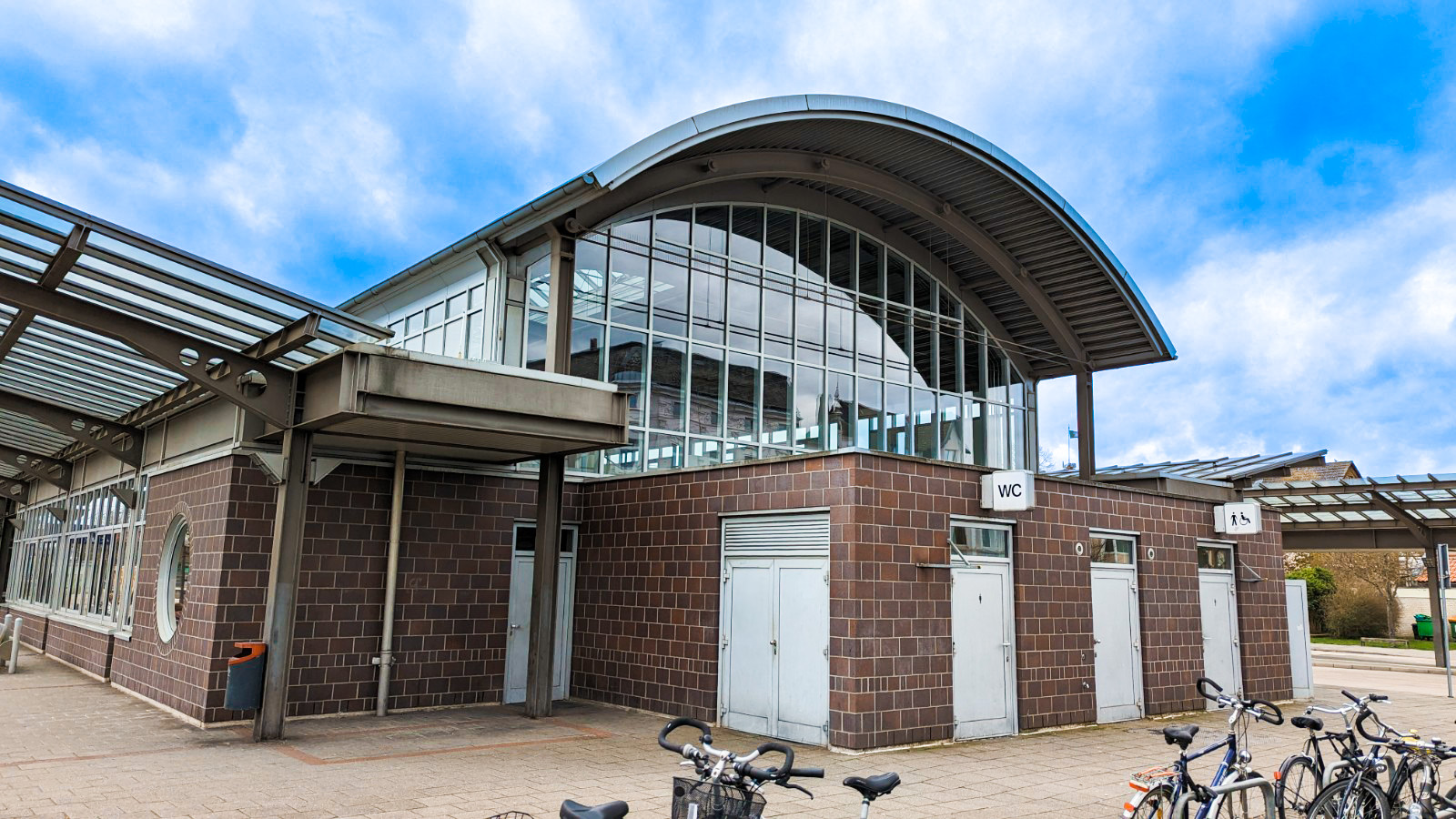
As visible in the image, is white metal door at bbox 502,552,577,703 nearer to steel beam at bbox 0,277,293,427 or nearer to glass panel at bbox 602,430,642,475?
glass panel at bbox 602,430,642,475

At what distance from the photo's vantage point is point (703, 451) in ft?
49.1

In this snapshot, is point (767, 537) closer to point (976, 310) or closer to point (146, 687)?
point (146, 687)

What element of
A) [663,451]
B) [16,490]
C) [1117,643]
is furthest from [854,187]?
[16,490]

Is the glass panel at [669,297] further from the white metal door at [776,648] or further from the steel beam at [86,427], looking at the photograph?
the steel beam at [86,427]

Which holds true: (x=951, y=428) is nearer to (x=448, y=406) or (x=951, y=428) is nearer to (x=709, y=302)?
(x=709, y=302)

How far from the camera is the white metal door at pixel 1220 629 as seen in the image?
13781 millimetres

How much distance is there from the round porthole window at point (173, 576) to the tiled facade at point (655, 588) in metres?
0.24

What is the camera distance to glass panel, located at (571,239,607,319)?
13.9 metres

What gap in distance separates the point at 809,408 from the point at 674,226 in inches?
139

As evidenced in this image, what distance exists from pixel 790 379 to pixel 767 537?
18.6 feet

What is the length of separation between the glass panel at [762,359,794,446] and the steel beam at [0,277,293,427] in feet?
24.6

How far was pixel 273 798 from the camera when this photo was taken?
727 cm

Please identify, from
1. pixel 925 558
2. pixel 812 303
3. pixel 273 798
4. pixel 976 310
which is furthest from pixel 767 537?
pixel 976 310

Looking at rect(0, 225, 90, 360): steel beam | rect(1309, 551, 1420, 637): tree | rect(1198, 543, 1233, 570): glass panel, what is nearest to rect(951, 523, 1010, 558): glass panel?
rect(1198, 543, 1233, 570): glass panel
